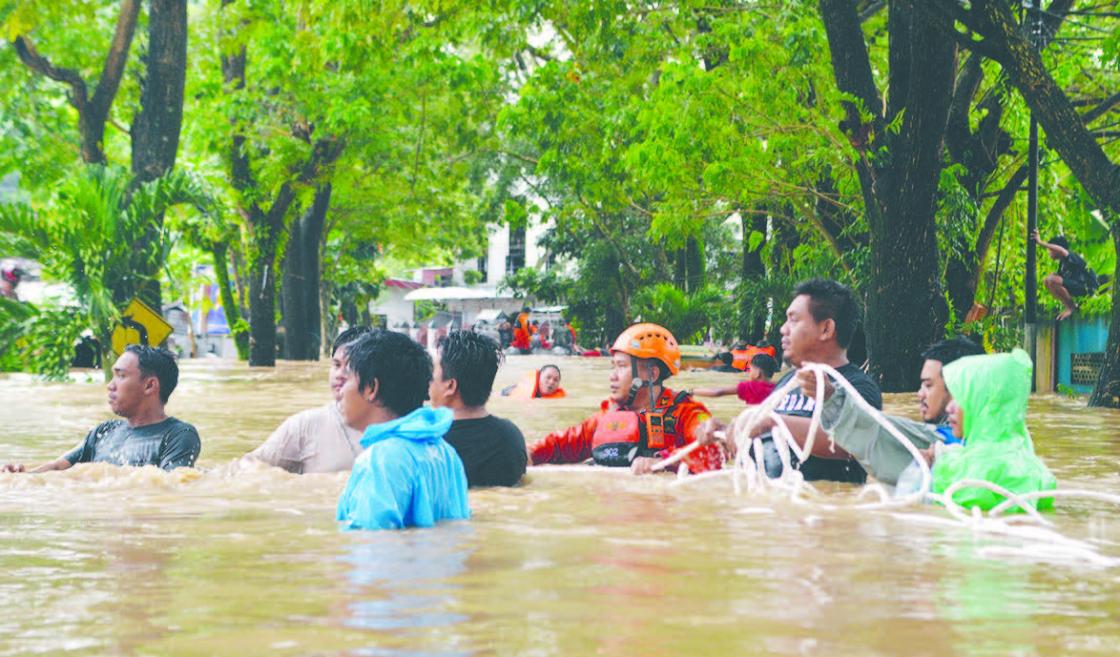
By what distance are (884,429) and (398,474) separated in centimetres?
278

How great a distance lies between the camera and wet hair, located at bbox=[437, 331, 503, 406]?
7465 mm

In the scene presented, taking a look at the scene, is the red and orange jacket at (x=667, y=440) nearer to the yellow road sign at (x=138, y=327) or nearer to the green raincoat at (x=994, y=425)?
the green raincoat at (x=994, y=425)

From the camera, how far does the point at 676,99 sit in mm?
20297

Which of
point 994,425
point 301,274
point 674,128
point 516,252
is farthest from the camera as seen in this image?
point 516,252

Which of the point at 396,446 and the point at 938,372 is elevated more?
the point at 938,372

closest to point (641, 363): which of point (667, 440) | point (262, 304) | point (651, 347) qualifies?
point (651, 347)

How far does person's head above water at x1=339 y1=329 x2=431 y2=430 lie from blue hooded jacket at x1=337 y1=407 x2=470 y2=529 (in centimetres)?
18

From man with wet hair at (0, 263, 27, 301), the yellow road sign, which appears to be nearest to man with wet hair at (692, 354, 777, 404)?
the yellow road sign

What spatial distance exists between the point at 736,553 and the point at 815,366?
4.64 ft

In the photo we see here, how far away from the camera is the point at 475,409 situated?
302 inches

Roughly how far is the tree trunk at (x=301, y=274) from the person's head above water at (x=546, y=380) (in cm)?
1719

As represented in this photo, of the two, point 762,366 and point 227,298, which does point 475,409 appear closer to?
point 762,366

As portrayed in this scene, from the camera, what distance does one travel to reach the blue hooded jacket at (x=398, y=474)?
5734 millimetres

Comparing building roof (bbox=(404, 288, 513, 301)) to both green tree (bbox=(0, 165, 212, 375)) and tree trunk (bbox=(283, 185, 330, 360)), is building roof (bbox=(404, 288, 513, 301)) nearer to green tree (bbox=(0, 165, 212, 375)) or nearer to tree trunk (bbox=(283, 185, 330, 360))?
tree trunk (bbox=(283, 185, 330, 360))
